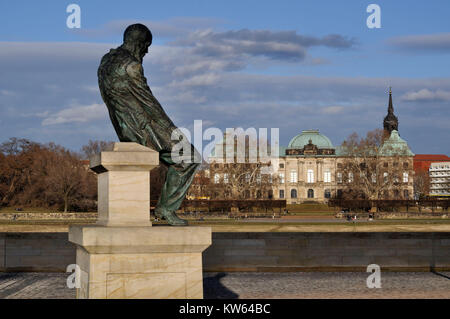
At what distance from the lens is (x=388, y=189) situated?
87.4 m

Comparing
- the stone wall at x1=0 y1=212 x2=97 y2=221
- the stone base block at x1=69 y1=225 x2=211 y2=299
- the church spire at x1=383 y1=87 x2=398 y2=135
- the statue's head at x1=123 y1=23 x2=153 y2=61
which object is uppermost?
the church spire at x1=383 y1=87 x2=398 y2=135

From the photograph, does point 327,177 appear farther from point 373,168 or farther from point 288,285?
point 288,285

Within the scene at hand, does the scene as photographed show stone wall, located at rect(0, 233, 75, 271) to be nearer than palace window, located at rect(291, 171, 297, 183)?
Yes

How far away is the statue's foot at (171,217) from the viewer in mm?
8344

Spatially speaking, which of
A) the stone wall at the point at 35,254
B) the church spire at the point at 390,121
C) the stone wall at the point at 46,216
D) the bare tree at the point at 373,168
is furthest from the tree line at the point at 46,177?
the church spire at the point at 390,121

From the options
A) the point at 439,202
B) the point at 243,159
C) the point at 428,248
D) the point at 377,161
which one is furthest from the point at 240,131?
the point at 428,248

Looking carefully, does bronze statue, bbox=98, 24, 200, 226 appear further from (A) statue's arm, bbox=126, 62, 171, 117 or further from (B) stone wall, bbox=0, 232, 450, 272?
(B) stone wall, bbox=0, 232, 450, 272

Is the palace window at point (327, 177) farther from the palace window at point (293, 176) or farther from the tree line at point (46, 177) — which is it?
the tree line at point (46, 177)

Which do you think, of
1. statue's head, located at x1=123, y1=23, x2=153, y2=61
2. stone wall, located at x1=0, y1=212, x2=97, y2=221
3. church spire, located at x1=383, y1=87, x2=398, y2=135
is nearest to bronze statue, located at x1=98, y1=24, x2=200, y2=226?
statue's head, located at x1=123, y1=23, x2=153, y2=61

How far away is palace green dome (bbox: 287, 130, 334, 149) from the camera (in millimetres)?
155875

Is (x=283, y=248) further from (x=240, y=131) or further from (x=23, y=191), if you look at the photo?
(x=23, y=191)

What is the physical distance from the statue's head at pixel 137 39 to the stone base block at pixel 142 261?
7.55 ft

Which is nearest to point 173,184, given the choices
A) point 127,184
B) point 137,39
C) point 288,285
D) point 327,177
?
point 127,184

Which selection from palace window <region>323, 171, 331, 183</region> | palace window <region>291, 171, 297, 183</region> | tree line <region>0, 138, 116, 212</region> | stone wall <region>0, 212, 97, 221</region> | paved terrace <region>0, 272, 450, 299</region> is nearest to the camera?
paved terrace <region>0, 272, 450, 299</region>
